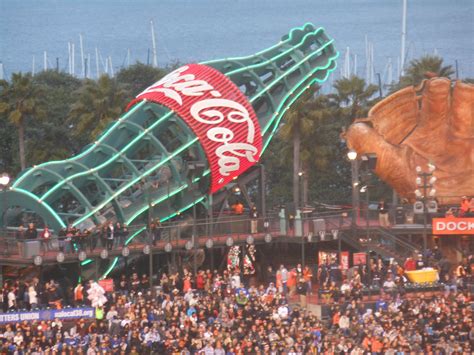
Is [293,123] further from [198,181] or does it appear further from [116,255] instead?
[116,255]

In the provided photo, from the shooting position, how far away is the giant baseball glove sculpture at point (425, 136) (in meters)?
62.7

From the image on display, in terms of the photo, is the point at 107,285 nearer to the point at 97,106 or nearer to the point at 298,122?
the point at 97,106

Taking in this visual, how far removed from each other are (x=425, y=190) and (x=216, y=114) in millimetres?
9680

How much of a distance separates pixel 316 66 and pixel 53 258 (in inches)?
747

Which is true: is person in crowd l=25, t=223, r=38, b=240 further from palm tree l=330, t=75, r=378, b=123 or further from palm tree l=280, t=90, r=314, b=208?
palm tree l=330, t=75, r=378, b=123

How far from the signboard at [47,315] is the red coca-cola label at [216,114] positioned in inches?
509

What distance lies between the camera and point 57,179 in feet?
179

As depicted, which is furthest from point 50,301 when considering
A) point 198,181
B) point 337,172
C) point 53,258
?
point 337,172

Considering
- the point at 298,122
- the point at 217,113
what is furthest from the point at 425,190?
the point at 298,122

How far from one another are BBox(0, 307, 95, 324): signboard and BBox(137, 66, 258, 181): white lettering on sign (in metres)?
13.3

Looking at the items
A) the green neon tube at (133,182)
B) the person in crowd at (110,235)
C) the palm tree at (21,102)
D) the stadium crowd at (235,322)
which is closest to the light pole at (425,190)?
the stadium crowd at (235,322)

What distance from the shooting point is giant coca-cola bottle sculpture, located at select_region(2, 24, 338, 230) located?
55.0 meters

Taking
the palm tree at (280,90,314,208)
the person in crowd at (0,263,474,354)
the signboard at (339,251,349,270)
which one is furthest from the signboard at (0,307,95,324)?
the palm tree at (280,90,314,208)

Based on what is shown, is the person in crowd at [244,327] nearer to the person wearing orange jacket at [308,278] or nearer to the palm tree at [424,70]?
the person wearing orange jacket at [308,278]
